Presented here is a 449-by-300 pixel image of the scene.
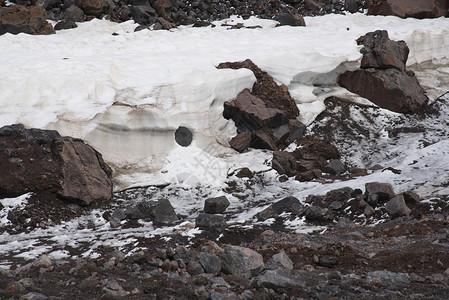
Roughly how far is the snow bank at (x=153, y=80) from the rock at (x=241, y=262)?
525 cm

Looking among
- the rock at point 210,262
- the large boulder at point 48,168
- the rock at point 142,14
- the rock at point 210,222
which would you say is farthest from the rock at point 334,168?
the rock at point 142,14

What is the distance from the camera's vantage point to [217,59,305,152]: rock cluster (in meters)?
11.9

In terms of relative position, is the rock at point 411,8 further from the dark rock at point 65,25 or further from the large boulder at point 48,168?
the large boulder at point 48,168

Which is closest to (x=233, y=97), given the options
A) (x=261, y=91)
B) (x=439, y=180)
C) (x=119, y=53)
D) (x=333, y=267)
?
(x=261, y=91)

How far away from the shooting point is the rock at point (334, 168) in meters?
11.1

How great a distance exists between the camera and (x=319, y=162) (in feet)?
37.2

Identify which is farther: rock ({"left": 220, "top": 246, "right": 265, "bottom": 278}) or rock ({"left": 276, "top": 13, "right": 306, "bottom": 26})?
rock ({"left": 276, "top": 13, "right": 306, "bottom": 26})

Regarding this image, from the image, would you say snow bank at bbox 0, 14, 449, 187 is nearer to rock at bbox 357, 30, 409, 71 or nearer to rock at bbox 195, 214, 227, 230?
rock at bbox 357, 30, 409, 71

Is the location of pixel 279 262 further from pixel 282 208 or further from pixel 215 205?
pixel 215 205

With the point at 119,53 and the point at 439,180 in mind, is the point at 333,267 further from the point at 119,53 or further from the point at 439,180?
the point at 119,53

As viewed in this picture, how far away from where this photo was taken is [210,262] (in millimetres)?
5613

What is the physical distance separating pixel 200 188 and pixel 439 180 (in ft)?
14.4

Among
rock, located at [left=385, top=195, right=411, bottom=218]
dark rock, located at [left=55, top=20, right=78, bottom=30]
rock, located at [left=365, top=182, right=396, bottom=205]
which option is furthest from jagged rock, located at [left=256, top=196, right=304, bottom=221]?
dark rock, located at [left=55, top=20, right=78, bottom=30]

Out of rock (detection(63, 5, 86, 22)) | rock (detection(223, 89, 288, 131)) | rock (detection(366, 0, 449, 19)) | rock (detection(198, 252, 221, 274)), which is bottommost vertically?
rock (detection(223, 89, 288, 131))
